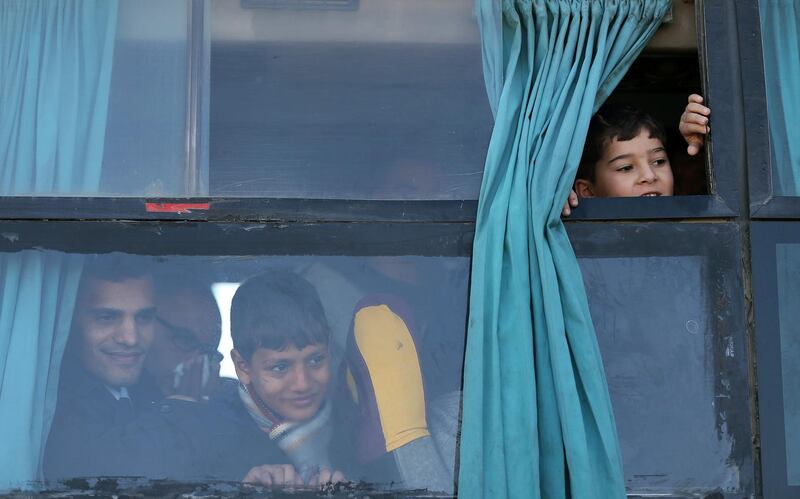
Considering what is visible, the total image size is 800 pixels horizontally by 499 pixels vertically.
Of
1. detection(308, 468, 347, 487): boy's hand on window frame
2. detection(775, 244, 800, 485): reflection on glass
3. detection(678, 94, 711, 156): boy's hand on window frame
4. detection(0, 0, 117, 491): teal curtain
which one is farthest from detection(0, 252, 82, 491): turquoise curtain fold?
detection(775, 244, 800, 485): reflection on glass

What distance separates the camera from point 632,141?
3338 millimetres

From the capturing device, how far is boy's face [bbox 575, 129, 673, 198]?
Answer: 3270mm

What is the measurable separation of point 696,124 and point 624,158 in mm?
333

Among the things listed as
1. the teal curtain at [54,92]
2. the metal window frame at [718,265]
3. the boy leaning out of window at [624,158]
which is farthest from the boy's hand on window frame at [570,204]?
the teal curtain at [54,92]

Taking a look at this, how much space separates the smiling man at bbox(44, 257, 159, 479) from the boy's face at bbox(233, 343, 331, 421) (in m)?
0.25

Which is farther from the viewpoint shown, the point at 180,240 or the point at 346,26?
the point at 346,26

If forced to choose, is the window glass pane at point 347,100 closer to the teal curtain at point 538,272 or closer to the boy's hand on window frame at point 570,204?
the teal curtain at point 538,272

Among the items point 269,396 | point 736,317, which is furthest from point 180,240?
point 736,317

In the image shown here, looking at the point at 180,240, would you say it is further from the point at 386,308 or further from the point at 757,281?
the point at 757,281

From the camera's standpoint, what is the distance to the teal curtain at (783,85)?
118 inches

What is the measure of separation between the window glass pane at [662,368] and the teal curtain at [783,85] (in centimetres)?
36

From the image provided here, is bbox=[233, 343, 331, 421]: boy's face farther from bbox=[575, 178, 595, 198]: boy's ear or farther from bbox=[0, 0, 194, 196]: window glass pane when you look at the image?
Answer: bbox=[575, 178, 595, 198]: boy's ear

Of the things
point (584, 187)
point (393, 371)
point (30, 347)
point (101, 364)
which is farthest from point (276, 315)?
point (584, 187)

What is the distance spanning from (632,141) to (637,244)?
1.78 feet
